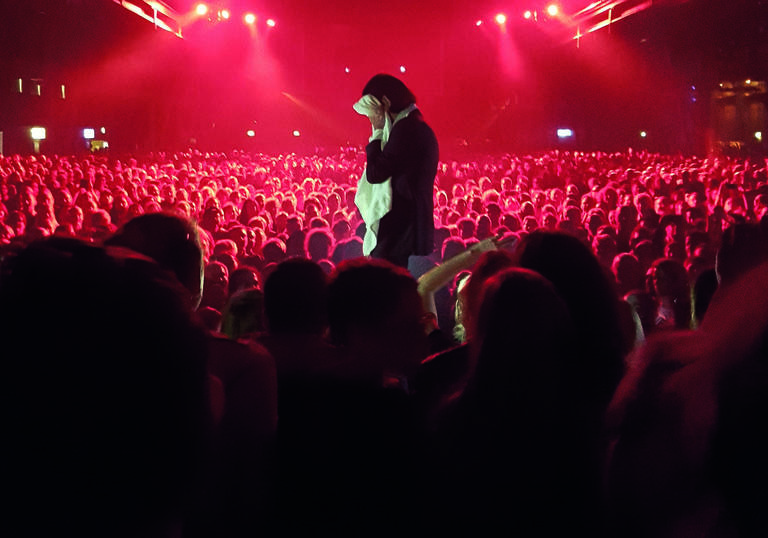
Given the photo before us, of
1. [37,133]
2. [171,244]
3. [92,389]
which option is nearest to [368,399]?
[171,244]

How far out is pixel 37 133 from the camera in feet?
136

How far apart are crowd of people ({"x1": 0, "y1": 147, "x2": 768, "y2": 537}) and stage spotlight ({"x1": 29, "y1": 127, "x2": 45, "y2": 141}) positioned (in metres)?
40.7

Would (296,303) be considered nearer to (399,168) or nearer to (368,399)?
(368,399)

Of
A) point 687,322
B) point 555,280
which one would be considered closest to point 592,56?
point 687,322

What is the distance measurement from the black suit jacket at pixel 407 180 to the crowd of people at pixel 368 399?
180cm

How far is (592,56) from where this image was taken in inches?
1885

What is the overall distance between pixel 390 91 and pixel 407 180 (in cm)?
70

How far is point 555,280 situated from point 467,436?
848mm

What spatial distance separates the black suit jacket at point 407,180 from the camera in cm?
625

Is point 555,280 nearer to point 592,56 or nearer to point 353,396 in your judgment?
point 353,396

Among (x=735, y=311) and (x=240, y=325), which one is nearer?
(x=735, y=311)

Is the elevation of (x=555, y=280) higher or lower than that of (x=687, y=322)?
higher


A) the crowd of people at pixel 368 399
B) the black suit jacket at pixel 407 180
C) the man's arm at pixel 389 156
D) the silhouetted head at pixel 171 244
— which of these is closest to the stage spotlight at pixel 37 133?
the black suit jacket at pixel 407 180

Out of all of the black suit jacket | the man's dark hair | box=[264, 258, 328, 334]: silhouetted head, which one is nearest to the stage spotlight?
the black suit jacket
